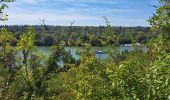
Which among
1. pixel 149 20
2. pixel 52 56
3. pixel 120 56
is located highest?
pixel 149 20

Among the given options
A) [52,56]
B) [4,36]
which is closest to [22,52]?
[52,56]

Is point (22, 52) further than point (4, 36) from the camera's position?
Yes

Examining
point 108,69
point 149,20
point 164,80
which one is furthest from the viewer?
point 149,20

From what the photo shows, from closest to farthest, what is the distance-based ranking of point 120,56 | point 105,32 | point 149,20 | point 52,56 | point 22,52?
point 149,20, point 120,56, point 105,32, point 22,52, point 52,56

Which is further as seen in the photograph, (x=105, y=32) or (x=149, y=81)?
(x=105, y=32)

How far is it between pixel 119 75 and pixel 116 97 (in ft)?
0.89

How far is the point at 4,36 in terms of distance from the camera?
15.5m

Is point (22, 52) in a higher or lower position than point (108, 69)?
lower

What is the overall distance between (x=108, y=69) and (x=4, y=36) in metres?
11.9

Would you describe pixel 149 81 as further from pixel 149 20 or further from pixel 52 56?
pixel 52 56

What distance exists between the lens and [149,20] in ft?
21.5

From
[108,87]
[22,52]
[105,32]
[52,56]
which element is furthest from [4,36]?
[52,56]

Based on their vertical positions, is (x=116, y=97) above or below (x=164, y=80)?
below

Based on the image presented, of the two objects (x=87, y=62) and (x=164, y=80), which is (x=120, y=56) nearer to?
(x=87, y=62)
